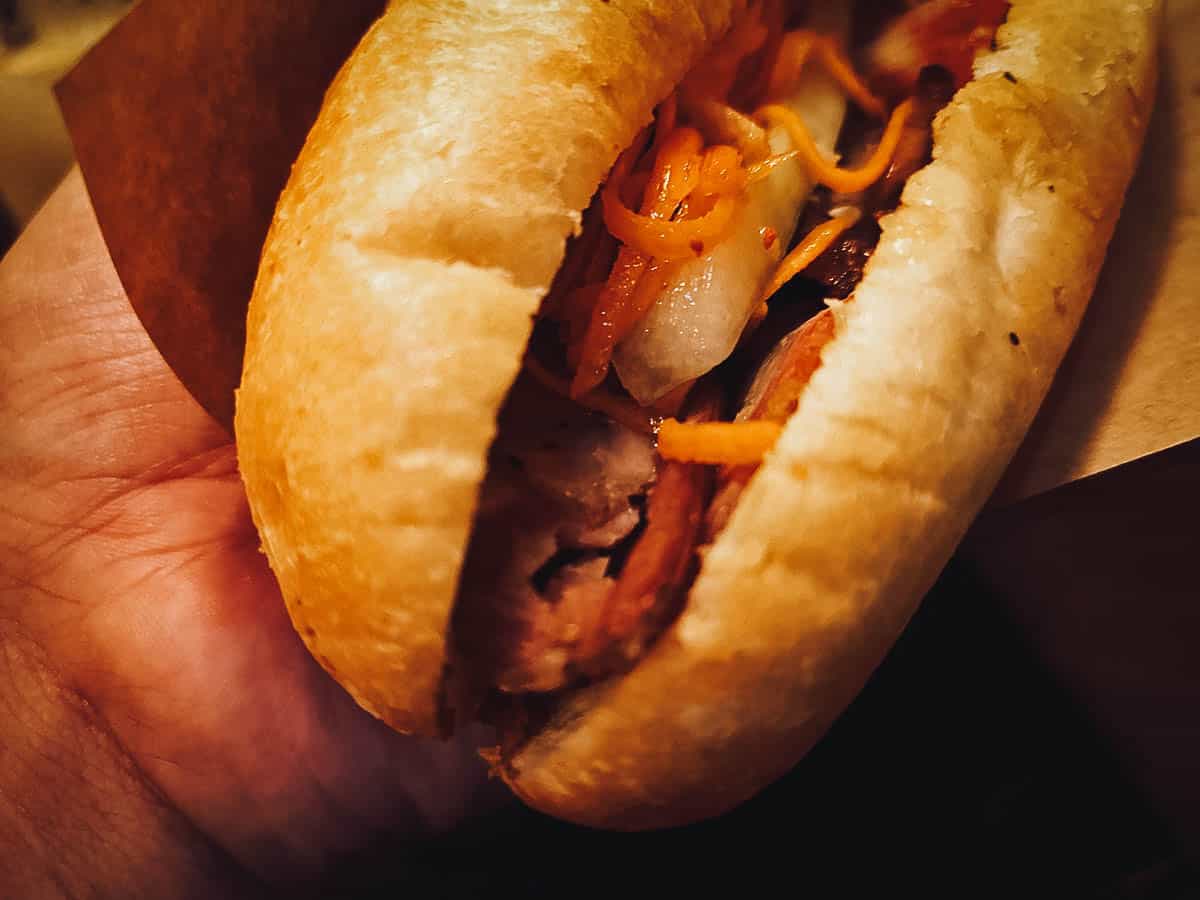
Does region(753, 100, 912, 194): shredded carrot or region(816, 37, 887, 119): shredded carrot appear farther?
region(816, 37, 887, 119): shredded carrot

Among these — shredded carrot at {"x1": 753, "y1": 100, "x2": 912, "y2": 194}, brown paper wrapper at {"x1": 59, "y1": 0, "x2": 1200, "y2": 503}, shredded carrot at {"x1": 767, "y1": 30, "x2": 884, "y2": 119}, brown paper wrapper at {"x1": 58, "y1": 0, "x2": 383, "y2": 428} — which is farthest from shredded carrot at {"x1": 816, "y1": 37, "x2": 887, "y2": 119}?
brown paper wrapper at {"x1": 58, "y1": 0, "x2": 383, "y2": 428}

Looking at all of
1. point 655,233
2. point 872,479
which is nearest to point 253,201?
point 655,233

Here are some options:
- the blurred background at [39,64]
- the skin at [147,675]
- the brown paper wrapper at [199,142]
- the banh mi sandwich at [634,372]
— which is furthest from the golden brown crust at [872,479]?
the blurred background at [39,64]

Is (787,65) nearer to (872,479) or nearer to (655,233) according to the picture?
(655,233)

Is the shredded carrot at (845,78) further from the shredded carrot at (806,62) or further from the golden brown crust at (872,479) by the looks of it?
the golden brown crust at (872,479)

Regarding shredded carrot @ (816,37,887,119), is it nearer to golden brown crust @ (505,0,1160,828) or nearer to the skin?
golden brown crust @ (505,0,1160,828)
